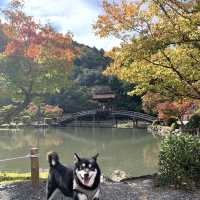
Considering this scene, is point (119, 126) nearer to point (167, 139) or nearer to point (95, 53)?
point (95, 53)

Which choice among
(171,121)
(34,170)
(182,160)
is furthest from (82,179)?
(171,121)

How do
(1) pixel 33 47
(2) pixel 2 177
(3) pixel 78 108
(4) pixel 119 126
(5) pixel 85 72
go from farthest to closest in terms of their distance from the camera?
(5) pixel 85 72 → (3) pixel 78 108 → (4) pixel 119 126 → (1) pixel 33 47 → (2) pixel 2 177

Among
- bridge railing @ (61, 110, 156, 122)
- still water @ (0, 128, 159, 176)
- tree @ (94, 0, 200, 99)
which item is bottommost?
still water @ (0, 128, 159, 176)

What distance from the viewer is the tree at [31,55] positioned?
10.4 meters

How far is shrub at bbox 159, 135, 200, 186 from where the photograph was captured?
737 cm

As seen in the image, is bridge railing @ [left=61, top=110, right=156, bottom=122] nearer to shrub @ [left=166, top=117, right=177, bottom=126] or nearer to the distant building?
the distant building

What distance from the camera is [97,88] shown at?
48.8m

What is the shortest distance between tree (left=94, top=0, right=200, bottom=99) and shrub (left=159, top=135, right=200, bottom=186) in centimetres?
148

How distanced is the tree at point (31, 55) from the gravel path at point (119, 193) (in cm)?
388

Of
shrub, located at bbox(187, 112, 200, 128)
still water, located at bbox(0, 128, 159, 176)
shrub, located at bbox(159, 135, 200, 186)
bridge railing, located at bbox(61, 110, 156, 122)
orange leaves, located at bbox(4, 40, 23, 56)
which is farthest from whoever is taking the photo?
bridge railing, located at bbox(61, 110, 156, 122)

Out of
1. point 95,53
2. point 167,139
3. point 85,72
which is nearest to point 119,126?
point 85,72

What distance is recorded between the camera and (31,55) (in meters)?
10.4

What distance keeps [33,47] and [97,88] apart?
3843 centimetres

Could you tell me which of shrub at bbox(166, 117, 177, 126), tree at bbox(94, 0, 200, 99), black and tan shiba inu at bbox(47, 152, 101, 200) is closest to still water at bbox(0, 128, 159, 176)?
shrub at bbox(166, 117, 177, 126)
